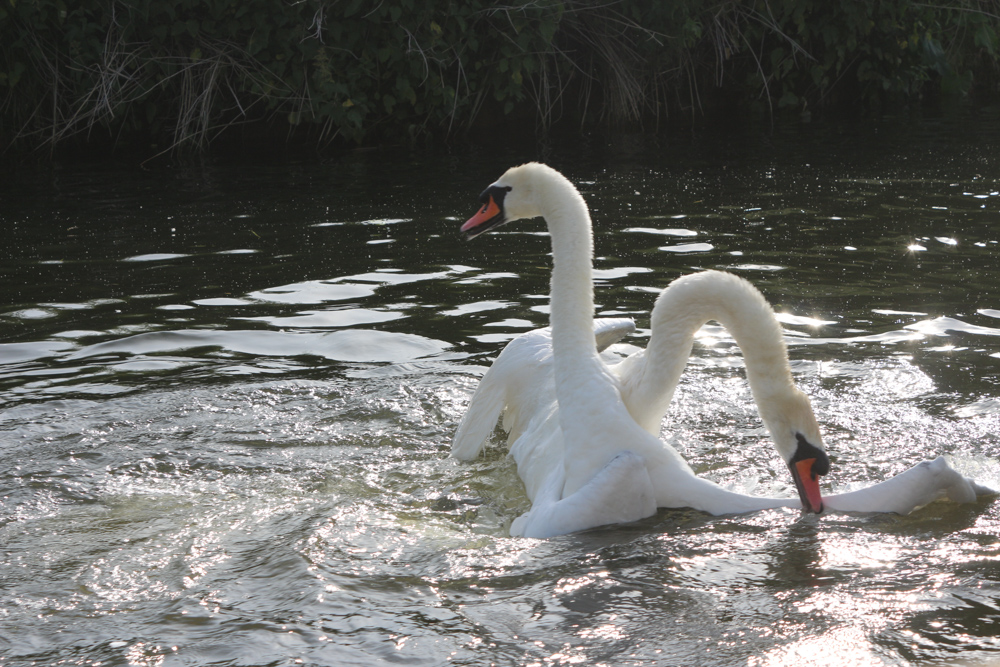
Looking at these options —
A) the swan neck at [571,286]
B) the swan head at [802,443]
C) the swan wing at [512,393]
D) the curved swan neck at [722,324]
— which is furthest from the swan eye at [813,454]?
the swan wing at [512,393]

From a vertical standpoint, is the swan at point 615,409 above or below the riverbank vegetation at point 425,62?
below

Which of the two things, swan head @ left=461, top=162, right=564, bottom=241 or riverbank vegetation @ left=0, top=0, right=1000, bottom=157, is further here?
riverbank vegetation @ left=0, top=0, right=1000, bottom=157

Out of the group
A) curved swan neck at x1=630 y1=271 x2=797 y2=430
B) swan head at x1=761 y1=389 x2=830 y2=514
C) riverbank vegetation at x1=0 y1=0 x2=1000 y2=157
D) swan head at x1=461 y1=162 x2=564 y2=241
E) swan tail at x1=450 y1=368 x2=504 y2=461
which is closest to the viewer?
swan head at x1=761 y1=389 x2=830 y2=514

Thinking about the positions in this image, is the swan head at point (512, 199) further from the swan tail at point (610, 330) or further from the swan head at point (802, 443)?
the swan head at point (802, 443)

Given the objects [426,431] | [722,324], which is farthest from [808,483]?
[426,431]

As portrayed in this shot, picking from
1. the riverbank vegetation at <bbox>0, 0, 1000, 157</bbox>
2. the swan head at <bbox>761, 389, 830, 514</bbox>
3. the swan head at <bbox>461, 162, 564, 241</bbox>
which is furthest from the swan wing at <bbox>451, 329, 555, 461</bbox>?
the riverbank vegetation at <bbox>0, 0, 1000, 157</bbox>

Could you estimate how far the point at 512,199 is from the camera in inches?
187

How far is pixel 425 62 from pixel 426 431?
803 cm

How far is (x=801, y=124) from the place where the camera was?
48.5 ft

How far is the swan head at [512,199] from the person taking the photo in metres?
4.70

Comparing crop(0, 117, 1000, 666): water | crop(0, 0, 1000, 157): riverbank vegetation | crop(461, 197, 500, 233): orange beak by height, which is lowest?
crop(0, 117, 1000, 666): water

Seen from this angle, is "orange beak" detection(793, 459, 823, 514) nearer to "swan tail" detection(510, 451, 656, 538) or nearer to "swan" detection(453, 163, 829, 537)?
"swan" detection(453, 163, 829, 537)

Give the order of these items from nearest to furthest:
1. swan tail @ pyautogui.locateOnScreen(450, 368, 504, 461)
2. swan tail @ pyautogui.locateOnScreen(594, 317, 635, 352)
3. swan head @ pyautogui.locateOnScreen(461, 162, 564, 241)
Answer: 1. swan head @ pyautogui.locateOnScreen(461, 162, 564, 241)
2. swan tail @ pyautogui.locateOnScreen(450, 368, 504, 461)
3. swan tail @ pyautogui.locateOnScreen(594, 317, 635, 352)

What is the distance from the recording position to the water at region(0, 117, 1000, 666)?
10.5 ft
